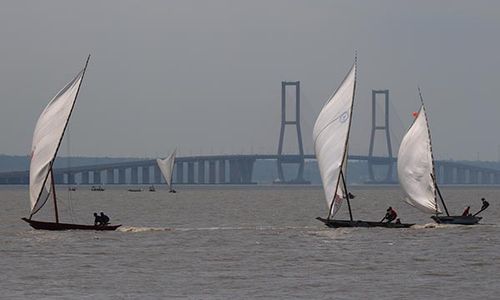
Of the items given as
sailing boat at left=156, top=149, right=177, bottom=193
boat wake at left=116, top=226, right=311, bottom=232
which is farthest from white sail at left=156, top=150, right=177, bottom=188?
boat wake at left=116, top=226, right=311, bottom=232

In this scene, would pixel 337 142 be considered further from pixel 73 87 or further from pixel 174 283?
pixel 174 283

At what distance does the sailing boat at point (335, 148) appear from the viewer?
54938 millimetres

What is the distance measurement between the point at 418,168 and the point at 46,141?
15803 mm

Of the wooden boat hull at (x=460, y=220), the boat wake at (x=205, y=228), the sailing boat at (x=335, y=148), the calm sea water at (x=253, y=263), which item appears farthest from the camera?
the boat wake at (x=205, y=228)

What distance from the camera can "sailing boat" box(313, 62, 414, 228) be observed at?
5494 centimetres

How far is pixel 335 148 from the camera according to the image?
2192 inches

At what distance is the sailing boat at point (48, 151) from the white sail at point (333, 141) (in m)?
8.63

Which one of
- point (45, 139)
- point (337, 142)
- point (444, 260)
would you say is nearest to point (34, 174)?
point (45, 139)

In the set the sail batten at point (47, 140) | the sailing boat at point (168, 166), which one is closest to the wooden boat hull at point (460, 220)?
the sail batten at point (47, 140)

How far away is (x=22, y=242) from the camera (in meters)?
49.8

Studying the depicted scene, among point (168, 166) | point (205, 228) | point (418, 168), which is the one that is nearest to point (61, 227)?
point (205, 228)

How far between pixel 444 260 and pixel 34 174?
19734 mm

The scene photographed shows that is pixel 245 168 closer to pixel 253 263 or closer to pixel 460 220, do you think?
pixel 460 220

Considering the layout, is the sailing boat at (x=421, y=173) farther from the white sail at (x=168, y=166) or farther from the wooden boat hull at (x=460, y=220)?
the white sail at (x=168, y=166)
